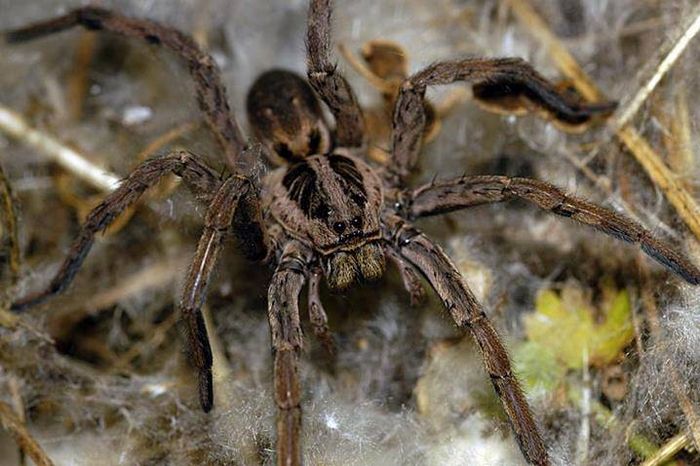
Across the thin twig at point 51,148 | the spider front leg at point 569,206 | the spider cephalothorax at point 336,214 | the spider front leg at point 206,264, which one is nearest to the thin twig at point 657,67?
the spider front leg at point 569,206

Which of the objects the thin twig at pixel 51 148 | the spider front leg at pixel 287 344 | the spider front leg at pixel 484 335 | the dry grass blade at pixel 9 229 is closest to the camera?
the spider front leg at pixel 287 344

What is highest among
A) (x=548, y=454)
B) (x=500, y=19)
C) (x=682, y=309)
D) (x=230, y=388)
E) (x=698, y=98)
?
(x=500, y=19)

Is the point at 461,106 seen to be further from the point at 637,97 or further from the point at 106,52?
the point at 106,52

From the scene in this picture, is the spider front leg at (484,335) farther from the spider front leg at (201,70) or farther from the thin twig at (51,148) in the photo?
the thin twig at (51,148)

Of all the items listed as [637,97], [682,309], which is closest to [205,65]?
[637,97]

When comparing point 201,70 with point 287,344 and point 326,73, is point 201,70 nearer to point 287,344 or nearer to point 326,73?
point 326,73

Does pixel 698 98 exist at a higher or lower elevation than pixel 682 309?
higher

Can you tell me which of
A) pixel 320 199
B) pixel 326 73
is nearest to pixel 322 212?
pixel 320 199
